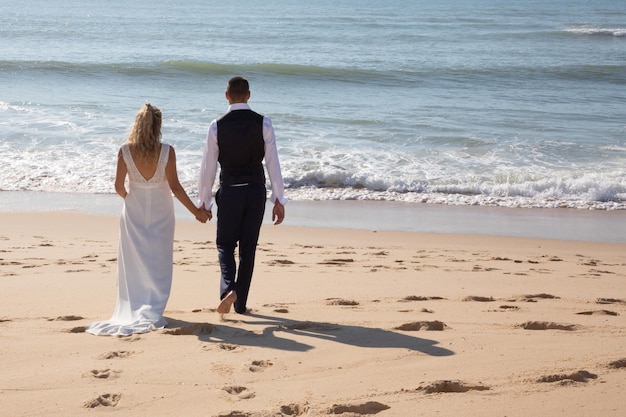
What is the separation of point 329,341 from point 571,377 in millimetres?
1377

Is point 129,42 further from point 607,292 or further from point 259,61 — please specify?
point 607,292

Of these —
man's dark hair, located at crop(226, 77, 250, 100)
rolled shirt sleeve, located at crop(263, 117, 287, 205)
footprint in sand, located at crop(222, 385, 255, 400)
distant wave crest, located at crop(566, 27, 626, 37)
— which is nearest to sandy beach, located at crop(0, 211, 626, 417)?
footprint in sand, located at crop(222, 385, 255, 400)

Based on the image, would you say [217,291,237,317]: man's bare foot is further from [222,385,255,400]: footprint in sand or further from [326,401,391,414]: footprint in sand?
[326,401,391,414]: footprint in sand

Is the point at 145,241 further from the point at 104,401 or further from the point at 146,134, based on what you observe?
the point at 104,401

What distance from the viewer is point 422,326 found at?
5.02 metres

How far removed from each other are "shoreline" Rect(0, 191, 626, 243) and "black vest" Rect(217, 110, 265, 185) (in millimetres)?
4797

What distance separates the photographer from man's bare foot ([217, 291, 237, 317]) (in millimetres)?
5164

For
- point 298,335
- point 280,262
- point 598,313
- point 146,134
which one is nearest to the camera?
point 298,335

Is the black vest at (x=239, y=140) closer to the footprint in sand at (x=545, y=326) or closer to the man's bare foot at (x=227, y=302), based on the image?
the man's bare foot at (x=227, y=302)

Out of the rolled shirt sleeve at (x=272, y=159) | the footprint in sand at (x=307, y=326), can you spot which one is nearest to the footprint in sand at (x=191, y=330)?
the footprint in sand at (x=307, y=326)

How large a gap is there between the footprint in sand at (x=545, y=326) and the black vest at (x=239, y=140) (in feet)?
6.67

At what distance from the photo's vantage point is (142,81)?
24047 millimetres

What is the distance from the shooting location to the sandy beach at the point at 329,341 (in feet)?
12.2

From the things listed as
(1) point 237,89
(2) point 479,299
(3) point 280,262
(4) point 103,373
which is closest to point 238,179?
(1) point 237,89
